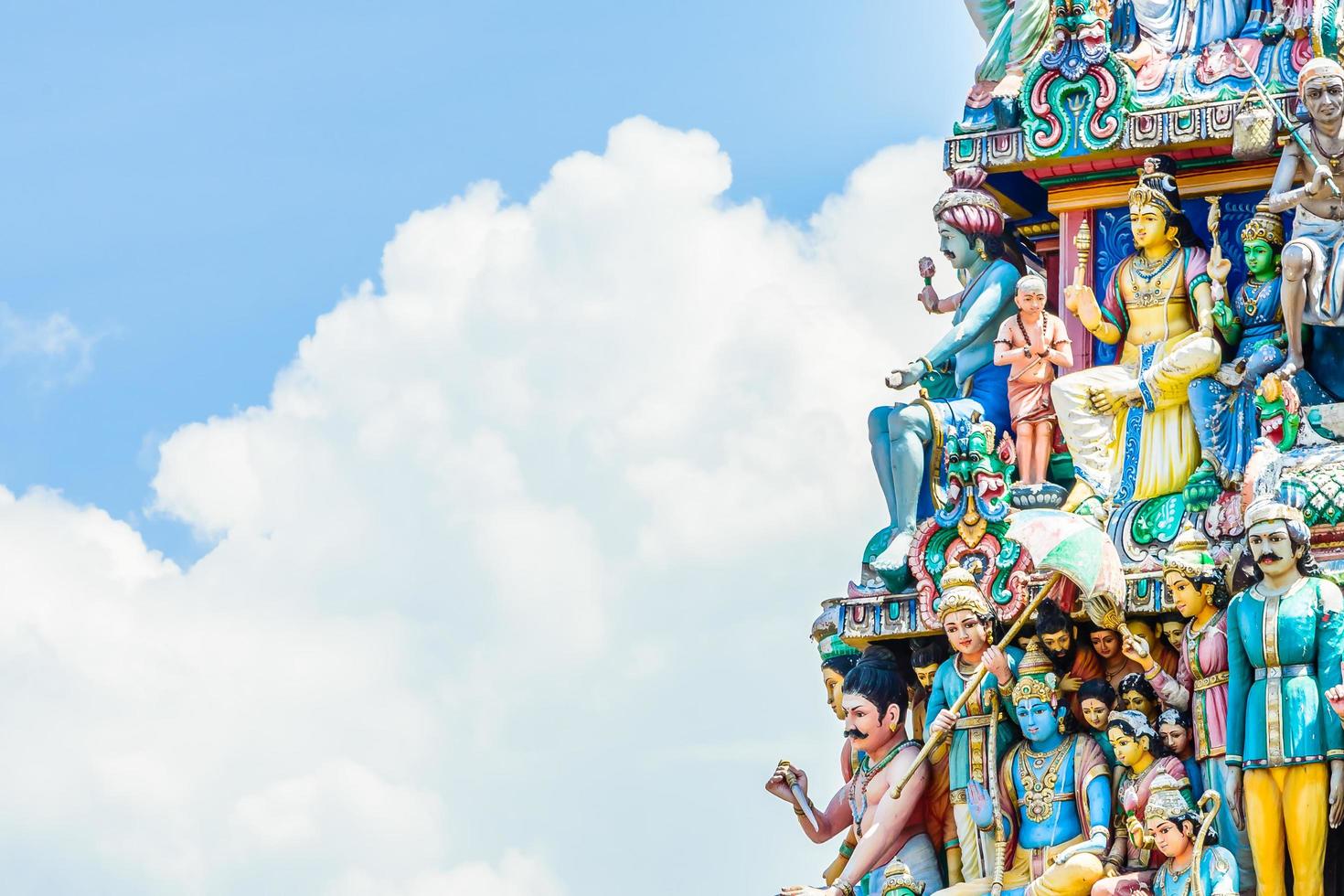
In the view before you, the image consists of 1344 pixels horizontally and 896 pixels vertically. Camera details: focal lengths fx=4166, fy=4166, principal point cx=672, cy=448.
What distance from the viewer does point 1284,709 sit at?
23.7 metres

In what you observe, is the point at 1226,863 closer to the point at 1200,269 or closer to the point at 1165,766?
the point at 1165,766

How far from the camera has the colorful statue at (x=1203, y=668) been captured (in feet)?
79.0

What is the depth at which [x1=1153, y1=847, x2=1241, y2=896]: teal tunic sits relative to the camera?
2370 centimetres

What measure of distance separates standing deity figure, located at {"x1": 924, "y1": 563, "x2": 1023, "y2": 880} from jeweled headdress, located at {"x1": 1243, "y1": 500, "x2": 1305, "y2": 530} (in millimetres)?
1859

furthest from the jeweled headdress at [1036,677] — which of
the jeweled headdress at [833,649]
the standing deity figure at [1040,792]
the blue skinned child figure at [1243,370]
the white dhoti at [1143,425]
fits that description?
the jeweled headdress at [833,649]

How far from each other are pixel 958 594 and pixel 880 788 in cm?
134

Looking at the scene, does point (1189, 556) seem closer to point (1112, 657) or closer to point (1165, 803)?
point (1112, 657)

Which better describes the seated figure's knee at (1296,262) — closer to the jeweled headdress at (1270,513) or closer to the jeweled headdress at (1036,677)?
the jeweled headdress at (1270,513)

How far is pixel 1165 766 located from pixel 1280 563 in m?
1.40

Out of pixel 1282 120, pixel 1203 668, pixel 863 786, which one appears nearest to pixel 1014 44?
pixel 1282 120

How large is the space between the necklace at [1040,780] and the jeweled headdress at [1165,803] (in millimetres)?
835

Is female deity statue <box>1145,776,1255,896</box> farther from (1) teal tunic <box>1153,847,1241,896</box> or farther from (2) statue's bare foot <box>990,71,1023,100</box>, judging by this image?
(2) statue's bare foot <box>990,71,1023,100</box>

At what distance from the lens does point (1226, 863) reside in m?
23.8

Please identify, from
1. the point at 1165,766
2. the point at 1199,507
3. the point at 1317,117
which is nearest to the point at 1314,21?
the point at 1317,117
